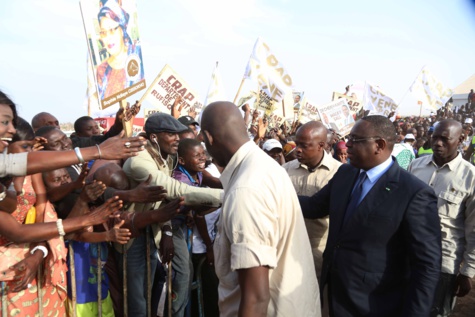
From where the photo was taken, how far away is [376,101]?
1195cm

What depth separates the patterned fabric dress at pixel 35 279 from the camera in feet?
7.99

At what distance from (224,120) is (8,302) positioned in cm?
203

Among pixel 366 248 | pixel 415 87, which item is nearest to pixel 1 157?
pixel 366 248

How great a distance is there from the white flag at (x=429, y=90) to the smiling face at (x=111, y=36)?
Answer: 1110 cm

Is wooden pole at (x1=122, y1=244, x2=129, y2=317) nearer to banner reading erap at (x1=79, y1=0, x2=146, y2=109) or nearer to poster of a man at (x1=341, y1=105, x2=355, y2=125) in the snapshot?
banner reading erap at (x1=79, y1=0, x2=146, y2=109)

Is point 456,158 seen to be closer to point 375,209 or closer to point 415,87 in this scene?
point 375,209

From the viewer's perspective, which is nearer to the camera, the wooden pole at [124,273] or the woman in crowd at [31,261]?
the woman in crowd at [31,261]

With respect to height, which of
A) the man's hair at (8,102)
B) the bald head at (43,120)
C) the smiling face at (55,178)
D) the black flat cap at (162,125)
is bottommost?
the smiling face at (55,178)

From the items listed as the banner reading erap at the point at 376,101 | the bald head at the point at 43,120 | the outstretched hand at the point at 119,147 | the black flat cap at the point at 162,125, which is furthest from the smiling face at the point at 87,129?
the banner reading erap at the point at 376,101

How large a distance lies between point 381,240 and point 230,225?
1187 millimetres

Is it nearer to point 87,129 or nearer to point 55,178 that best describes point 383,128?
point 55,178

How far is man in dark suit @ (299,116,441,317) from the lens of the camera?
7.27 feet

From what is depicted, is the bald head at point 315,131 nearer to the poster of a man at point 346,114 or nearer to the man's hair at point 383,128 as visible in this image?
the man's hair at point 383,128

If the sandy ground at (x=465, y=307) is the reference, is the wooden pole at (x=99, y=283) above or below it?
Result: above
